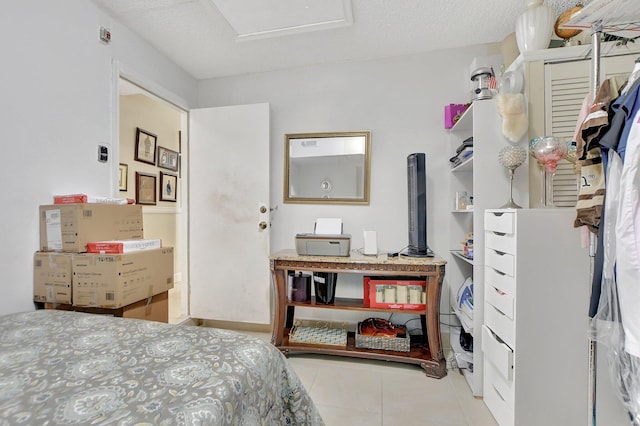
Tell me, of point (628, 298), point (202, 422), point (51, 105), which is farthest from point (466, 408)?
point (51, 105)

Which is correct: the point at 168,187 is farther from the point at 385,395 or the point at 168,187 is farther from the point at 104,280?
the point at 385,395

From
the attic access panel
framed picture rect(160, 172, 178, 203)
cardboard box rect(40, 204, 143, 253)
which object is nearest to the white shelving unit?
the attic access panel

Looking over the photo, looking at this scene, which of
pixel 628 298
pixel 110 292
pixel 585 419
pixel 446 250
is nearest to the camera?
pixel 628 298

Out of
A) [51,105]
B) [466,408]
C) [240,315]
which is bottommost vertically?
[466,408]

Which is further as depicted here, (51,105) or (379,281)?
(379,281)

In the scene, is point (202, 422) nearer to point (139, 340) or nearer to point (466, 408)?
point (139, 340)

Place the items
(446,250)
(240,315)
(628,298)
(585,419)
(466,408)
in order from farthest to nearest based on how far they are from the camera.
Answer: (240,315), (446,250), (466,408), (585,419), (628,298)

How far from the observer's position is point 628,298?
83 cm

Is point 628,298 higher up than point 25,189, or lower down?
lower down

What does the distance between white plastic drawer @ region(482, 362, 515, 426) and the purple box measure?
1.68 m

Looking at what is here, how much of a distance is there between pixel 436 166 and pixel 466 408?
166 centimetres

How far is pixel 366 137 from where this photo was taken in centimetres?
231

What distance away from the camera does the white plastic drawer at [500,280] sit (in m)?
1.27

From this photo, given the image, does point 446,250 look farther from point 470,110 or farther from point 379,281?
point 470,110
